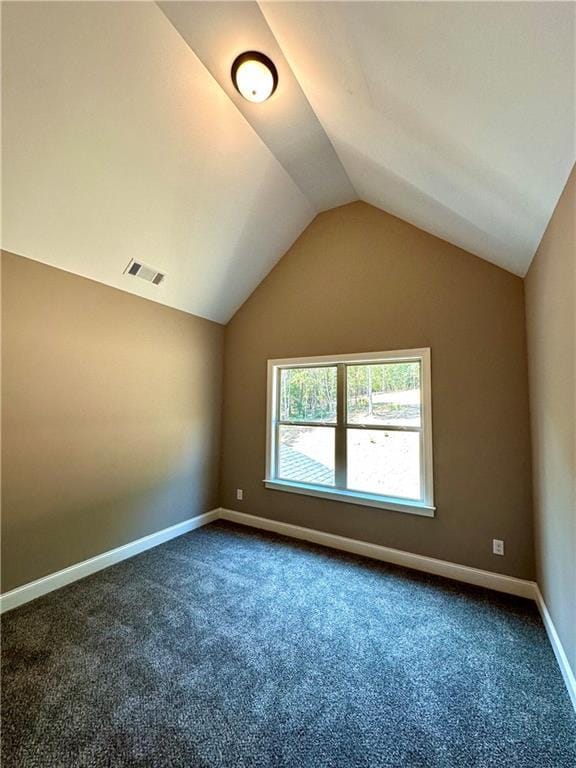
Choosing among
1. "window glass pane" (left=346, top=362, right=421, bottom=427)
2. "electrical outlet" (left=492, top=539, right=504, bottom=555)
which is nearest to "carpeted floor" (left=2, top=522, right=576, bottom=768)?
"electrical outlet" (left=492, top=539, right=504, bottom=555)

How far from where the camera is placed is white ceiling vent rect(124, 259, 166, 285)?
2861 mm

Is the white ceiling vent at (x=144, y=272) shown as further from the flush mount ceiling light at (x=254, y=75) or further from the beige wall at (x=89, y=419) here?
the flush mount ceiling light at (x=254, y=75)

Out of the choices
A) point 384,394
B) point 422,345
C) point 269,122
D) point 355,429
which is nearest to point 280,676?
point 355,429

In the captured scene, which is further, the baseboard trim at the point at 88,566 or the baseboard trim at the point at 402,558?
the baseboard trim at the point at 402,558

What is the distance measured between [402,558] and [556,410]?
1853 millimetres

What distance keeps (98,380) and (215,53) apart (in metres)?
2.48

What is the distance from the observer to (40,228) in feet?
7.37

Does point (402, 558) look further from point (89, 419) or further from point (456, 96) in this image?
point (456, 96)

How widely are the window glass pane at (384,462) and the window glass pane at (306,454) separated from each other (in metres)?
0.25

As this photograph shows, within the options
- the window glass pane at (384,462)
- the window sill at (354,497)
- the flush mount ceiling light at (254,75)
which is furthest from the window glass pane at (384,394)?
the flush mount ceiling light at (254,75)

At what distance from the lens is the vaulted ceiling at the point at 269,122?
3.93 feet

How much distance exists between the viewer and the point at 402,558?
2.89 m

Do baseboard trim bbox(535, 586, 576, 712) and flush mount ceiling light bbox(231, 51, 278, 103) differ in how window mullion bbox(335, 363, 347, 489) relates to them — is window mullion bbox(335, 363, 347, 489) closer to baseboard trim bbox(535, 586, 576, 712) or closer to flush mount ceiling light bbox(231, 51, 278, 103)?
baseboard trim bbox(535, 586, 576, 712)

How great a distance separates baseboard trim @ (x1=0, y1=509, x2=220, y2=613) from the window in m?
1.14
